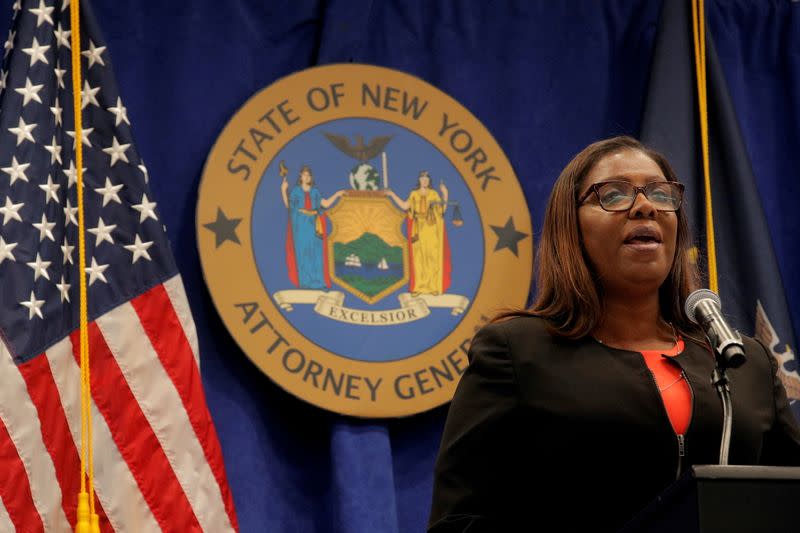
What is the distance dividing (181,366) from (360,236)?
0.64 metres

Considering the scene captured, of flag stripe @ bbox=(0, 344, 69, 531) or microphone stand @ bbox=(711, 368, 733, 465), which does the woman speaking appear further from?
flag stripe @ bbox=(0, 344, 69, 531)

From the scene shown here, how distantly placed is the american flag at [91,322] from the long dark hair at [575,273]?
1291mm

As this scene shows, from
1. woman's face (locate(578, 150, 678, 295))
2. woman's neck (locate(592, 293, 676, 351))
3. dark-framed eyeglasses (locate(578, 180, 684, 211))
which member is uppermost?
dark-framed eyeglasses (locate(578, 180, 684, 211))

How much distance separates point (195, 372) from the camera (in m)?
3.39

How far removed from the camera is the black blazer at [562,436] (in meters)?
2.06

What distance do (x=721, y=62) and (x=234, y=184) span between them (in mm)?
1616

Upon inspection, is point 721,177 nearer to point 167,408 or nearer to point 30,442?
point 167,408

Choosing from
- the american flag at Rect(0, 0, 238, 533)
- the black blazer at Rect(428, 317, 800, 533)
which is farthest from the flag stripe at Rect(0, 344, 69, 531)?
the black blazer at Rect(428, 317, 800, 533)

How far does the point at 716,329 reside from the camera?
1.97m

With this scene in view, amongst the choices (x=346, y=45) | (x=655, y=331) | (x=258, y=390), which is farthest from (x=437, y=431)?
(x=655, y=331)

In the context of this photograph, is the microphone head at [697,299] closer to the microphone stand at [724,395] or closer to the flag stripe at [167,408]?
the microphone stand at [724,395]

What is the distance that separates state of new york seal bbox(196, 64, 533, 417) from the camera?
3.57 meters

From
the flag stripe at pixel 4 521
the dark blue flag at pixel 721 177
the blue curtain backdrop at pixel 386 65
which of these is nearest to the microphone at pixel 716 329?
the blue curtain backdrop at pixel 386 65

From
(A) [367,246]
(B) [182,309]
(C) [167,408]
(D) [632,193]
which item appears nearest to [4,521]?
(C) [167,408]
